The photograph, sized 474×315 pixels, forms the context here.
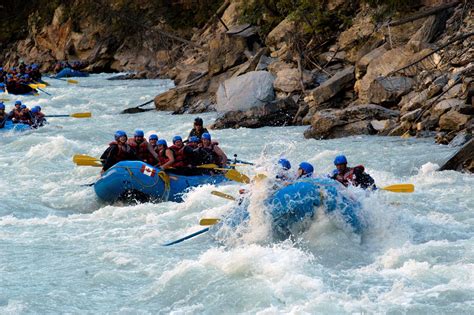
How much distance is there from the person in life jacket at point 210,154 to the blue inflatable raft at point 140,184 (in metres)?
0.54

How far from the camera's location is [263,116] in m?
16.5

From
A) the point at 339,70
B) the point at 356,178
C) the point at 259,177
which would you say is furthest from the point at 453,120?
the point at 339,70

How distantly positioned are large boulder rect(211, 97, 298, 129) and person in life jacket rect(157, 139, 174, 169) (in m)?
6.16

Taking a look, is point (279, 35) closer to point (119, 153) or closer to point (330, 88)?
point (330, 88)

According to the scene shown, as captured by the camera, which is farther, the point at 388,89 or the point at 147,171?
the point at 388,89

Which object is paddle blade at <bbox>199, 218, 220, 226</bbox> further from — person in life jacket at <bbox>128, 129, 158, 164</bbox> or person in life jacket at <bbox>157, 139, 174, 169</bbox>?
Answer: person in life jacket at <bbox>128, 129, 158, 164</bbox>

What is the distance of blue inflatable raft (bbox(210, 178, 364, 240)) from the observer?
7.39 meters

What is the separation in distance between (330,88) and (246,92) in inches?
98.6

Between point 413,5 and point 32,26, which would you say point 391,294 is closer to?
point 413,5

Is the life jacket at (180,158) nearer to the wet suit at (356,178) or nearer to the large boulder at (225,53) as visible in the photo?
the wet suit at (356,178)

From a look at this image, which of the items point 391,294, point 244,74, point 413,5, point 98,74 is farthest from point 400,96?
point 98,74

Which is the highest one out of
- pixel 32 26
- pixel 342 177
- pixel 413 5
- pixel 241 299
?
pixel 32 26

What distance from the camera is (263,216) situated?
7551 millimetres

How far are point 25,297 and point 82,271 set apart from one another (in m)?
0.79
